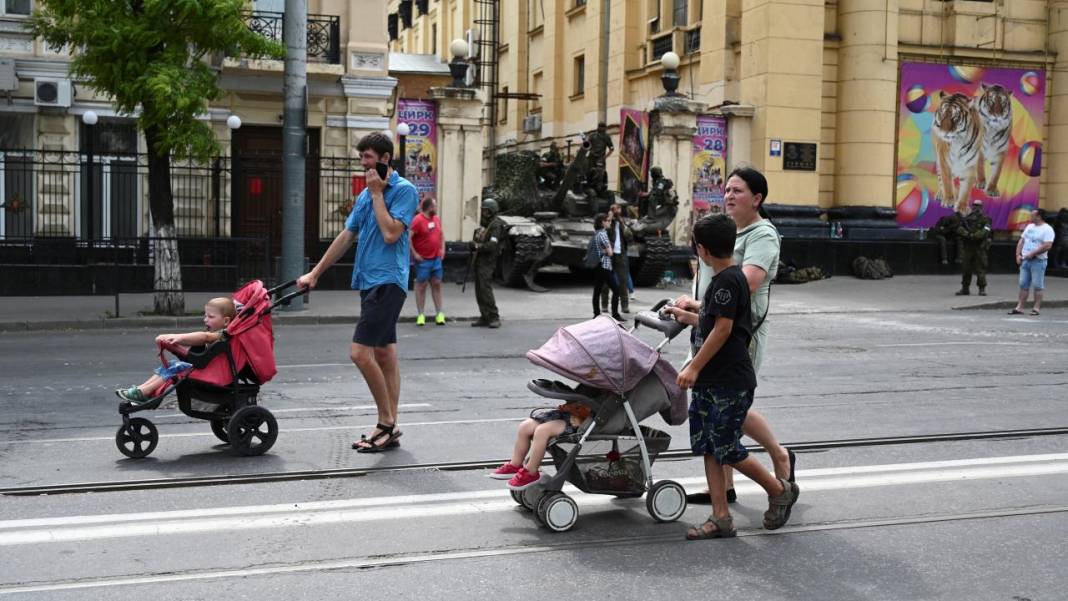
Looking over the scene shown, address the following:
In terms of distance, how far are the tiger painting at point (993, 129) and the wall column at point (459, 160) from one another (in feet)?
40.8

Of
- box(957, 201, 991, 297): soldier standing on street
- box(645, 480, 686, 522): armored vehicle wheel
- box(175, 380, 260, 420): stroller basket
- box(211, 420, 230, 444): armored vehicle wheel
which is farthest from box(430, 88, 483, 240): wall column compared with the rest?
box(645, 480, 686, 522): armored vehicle wheel

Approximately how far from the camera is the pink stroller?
7.41 metres

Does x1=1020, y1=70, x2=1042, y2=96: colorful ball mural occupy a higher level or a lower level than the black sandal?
higher

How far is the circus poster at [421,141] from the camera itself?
25719 millimetres

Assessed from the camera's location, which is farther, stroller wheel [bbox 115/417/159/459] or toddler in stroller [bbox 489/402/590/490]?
stroller wheel [bbox 115/417/159/459]

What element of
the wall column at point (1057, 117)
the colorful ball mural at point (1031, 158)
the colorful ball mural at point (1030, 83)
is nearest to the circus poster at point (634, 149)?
the colorful ball mural at point (1031, 158)

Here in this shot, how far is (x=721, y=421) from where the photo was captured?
5.69m

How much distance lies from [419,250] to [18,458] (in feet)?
32.3

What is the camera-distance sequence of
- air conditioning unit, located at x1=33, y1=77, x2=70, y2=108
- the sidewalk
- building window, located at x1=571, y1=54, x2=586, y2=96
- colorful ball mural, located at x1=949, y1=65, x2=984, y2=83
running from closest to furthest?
the sidewalk < air conditioning unit, located at x1=33, y1=77, x2=70, y2=108 < colorful ball mural, located at x1=949, y1=65, x2=984, y2=83 < building window, located at x1=571, y1=54, x2=586, y2=96

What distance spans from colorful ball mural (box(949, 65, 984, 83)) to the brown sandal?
25.3 meters

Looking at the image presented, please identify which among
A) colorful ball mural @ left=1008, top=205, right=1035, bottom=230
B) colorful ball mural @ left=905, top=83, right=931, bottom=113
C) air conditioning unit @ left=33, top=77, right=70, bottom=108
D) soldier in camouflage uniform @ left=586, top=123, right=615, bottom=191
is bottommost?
colorful ball mural @ left=1008, top=205, right=1035, bottom=230

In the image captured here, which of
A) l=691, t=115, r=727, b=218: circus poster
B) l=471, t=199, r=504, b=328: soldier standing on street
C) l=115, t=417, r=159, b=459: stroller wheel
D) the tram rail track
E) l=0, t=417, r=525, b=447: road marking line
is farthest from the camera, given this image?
l=691, t=115, r=727, b=218: circus poster

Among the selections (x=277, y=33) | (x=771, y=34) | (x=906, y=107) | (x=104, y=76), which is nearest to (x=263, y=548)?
(x=104, y=76)

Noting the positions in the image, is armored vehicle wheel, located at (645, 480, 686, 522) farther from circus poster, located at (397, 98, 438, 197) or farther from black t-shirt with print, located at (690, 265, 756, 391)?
circus poster, located at (397, 98, 438, 197)
